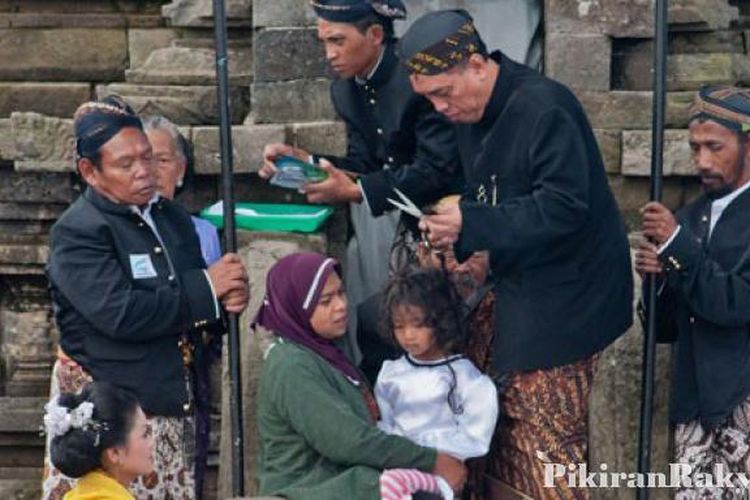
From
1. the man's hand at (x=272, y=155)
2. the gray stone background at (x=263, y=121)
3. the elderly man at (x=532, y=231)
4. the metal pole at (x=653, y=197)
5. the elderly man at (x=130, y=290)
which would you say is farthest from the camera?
the gray stone background at (x=263, y=121)

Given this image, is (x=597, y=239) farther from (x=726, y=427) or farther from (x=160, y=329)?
(x=160, y=329)

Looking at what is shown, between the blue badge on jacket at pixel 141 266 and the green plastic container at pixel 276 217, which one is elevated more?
the green plastic container at pixel 276 217

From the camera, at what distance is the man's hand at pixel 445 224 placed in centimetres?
505

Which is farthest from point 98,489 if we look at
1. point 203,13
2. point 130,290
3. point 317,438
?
point 203,13

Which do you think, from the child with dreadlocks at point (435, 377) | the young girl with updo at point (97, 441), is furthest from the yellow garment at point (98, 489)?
the child with dreadlocks at point (435, 377)

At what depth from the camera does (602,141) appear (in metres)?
6.65

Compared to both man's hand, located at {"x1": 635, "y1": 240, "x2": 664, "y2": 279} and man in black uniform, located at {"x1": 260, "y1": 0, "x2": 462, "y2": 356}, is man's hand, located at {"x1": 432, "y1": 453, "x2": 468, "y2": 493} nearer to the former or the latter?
man's hand, located at {"x1": 635, "y1": 240, "x2": 664, "y2": 279}

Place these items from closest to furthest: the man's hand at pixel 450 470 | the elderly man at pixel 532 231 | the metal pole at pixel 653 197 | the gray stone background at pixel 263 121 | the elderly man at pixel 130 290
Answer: the elderly man at pixel 532 231, the man's hand at pixel 450 470, the elderly man at pixel 130 290, the metal pole at pixel 653 197, the gray stone background at pixel 263 121

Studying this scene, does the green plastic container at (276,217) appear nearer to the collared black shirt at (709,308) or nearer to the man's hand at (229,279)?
the man's hand at (229,279)

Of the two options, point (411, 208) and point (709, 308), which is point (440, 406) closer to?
point (411, 208)

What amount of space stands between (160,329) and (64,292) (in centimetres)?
32

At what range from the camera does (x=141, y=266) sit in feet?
17.9

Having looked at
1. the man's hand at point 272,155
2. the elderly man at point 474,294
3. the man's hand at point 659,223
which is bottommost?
the elderly man at point 474,294

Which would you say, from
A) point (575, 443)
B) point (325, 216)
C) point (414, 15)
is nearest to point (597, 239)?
point (575, 443)
